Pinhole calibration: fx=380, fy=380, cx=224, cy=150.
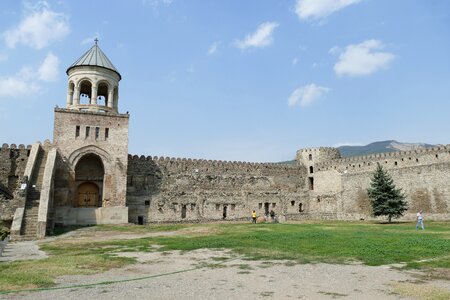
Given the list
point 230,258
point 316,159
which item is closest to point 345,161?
point 316,159

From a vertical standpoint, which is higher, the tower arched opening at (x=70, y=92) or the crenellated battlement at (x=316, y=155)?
the tower arched opening at (x=70, y=92)

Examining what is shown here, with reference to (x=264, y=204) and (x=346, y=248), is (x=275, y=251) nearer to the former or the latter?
(x=346, y=248)

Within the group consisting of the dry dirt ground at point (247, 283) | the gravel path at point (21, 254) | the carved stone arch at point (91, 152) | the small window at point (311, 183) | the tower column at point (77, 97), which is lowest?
the dry dirt ground at point (247, 283)

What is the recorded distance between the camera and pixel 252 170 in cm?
4041

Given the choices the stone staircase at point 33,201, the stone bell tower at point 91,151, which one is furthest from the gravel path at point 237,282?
the stone bell tower at point 91,151

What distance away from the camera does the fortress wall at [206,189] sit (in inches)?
1332

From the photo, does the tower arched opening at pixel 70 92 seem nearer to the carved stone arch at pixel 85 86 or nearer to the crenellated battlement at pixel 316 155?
the carved stone arch at pixel 85 86

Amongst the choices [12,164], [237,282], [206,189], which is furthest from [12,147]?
[237,282]

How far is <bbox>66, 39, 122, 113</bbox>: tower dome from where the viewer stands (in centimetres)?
3042

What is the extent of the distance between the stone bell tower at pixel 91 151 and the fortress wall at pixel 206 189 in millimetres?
3431

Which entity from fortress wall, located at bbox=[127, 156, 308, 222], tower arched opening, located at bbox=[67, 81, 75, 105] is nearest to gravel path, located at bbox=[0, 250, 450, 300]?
fortress wall, located at bbox=[127, 156, 308, 222]

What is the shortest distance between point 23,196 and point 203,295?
61.5 ft

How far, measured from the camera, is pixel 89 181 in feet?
99.3

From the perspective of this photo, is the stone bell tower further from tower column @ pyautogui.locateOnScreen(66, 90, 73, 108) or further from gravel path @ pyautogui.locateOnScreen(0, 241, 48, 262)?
gravel path @ pyautogui.locateOnScreen(0, 241, 48, 262)
